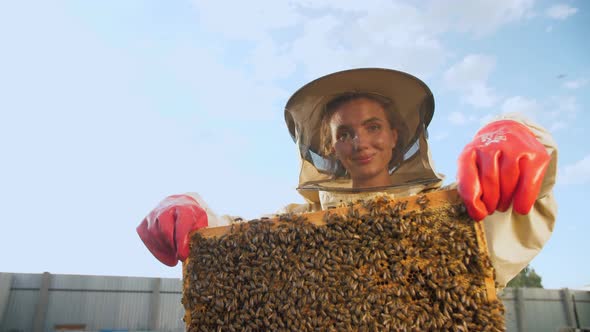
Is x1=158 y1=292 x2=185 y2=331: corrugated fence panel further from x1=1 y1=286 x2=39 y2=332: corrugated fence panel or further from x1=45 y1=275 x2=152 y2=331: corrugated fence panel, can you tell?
x1=1 y1=286 x2=39 y2=332: corrugated fence panel

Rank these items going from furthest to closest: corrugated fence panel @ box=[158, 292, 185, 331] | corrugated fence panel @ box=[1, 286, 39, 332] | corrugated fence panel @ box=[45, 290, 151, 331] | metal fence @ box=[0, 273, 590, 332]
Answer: corrugated fence panel @ box=[158, 292, 185, 331], corrugated fence panel @ box=[45, 290, 151, 331], metal fence @ box=[0, 273, 590, 332], corrugated fence panel @ box=[1, 286, 39, 332]

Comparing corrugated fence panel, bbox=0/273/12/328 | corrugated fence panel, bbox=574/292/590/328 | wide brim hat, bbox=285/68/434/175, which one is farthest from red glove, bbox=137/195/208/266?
corrugated fence panel, bbox=574/292/590/328

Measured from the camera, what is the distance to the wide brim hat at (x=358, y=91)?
11.6 feet

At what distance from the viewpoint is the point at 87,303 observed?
13914 millimetres

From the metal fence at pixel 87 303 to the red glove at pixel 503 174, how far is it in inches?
591

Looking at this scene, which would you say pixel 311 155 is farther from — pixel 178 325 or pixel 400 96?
pixel 178 325

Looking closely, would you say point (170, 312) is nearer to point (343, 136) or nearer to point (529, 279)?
point (343, 136)

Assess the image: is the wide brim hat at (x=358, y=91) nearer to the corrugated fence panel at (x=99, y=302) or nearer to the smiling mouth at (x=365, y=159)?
the smiling mouth at (x=365, y=159)

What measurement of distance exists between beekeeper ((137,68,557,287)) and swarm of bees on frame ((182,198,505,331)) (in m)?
0.28

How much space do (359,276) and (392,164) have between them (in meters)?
1.83

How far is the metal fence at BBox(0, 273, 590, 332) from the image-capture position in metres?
13.2

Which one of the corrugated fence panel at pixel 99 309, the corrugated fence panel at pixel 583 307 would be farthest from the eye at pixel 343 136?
the corrugated fence panel at pixel 583 307

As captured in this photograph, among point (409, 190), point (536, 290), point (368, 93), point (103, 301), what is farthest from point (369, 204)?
point (536, 290)

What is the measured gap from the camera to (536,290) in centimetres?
1975
